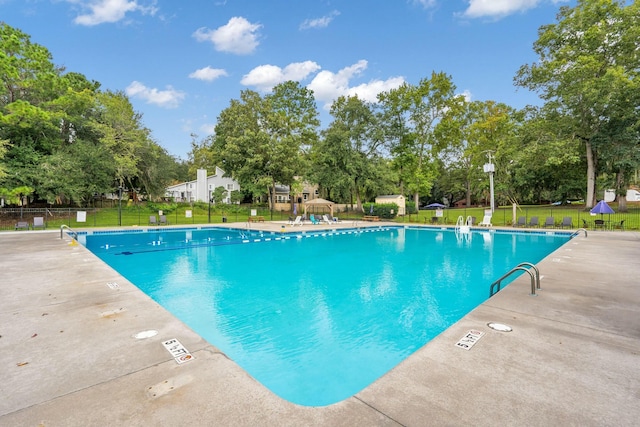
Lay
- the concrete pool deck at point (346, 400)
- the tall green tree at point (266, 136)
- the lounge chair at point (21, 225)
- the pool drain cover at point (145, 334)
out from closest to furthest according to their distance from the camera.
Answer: the concrete pool deck at point (346, 400)
the pool drain cover at point (145, 334)
the lounge chair at point (21, 225)
the tall green tree at point (266, 136)

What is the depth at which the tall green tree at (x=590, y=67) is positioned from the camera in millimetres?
21062

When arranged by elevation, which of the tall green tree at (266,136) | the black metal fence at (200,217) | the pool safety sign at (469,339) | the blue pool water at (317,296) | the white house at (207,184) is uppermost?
the tall green tree at (266,136)

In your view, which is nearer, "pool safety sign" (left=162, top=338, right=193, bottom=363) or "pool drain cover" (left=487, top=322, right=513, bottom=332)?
"pool safety sign" (left=162, top=338, right=193, bottom=363)

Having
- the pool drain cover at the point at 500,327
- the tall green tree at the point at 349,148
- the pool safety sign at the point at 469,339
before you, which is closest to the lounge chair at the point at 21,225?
the tall green tree at the point at 349,148

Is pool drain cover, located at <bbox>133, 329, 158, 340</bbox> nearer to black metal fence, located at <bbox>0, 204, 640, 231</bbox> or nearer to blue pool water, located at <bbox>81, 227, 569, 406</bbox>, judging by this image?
blue pool water, located at <bbox>81, 227, 569, 406</bbox>

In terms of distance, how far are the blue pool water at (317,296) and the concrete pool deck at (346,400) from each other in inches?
44.2

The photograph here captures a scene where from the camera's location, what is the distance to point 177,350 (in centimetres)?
271

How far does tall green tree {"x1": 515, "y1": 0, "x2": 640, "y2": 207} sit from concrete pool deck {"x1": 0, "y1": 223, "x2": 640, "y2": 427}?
2511 cm

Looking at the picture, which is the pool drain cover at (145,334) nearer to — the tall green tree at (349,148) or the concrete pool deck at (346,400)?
the concrete pool deck at (346,400)

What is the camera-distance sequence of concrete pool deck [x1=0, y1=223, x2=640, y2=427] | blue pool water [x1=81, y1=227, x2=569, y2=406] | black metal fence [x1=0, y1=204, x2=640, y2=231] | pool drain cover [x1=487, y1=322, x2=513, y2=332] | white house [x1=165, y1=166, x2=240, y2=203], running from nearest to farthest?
concrete pool deck [x1=0, y1=223, x2=640, y2=427] < pool drain cover [x1=487, y1=322, x2=513, y2=332] < blue pool water [x1=81, y1=227, x2=569, y2=406] < black metal fence [x1=0, y1=204, x2=640, y2=231] < white house [x1=165, y1=166, x2=240, y2=203]

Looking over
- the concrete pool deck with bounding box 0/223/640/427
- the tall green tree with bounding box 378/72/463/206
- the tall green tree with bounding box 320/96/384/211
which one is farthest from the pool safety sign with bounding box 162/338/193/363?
the tall green tree with bounding box 378/72/463/206

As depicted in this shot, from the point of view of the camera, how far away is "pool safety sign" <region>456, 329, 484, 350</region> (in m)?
2.84

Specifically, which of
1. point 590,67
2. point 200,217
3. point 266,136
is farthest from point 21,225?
point 590,67

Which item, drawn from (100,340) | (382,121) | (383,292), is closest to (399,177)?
(382,121)
